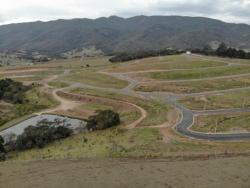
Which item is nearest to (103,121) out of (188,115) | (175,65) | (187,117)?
(187,117)

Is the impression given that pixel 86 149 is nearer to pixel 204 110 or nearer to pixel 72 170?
pixel 72 170

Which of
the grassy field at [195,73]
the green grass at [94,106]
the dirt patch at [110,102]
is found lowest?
the green grass at [94,106]

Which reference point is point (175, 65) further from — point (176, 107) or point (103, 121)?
point (103, 121)

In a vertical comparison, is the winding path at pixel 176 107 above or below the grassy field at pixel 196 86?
below

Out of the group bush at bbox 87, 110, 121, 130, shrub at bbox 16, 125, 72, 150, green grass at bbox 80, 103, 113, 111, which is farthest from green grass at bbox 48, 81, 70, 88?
shrub at bbox 16, 125, 72, 150

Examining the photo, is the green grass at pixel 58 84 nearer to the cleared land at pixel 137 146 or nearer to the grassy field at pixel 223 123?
the cleared land at pixel 137 146

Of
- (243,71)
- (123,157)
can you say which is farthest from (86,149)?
(243,71)

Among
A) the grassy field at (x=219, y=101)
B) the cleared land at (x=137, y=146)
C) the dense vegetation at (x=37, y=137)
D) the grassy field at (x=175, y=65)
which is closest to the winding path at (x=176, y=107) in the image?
the cleared land at (x=137, y=146)

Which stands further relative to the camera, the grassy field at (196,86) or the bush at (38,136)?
the grassy field at (196,86)
